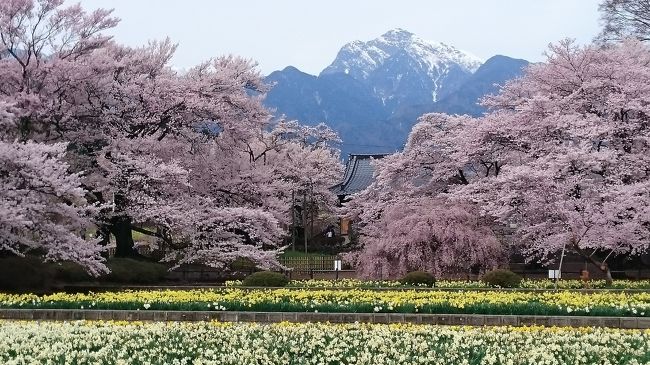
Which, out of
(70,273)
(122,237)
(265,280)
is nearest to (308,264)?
(122,237)

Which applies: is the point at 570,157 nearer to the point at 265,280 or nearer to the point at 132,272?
the point at 265,280

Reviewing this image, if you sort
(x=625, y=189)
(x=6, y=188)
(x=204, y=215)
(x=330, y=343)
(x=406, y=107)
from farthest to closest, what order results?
(x=406, y=107) → (x=204, y=215) → (x=625, y=189) → (x=6, y=188) → (x=330, y=343)

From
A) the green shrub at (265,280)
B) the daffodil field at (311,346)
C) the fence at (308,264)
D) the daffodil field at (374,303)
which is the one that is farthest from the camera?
the fence at (308,264)

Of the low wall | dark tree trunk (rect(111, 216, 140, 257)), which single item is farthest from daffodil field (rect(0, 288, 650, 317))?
dark tree trunk (rect(111, 216, 140, 257))

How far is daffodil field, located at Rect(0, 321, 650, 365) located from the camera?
28.5 ft

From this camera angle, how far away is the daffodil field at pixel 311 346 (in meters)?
8.68

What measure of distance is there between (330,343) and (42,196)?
16403mm

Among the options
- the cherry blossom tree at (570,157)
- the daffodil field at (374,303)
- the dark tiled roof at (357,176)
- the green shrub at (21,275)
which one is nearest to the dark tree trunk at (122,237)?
the green shrub at (21,275)

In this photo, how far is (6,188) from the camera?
22.0 meters

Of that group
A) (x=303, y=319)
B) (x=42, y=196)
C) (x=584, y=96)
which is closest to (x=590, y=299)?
(x=303, y=319)

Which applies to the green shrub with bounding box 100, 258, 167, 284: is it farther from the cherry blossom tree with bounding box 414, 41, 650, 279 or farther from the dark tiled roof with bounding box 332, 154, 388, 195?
the dark tiled roof with bounding box 332, 154, 388, 195

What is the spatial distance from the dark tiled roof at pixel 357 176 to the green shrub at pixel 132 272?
2437cm

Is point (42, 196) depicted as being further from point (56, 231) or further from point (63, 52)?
point (63, 52)

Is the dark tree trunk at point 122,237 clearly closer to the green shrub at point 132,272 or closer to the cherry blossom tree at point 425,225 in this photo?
the green shrub at point 132,272
